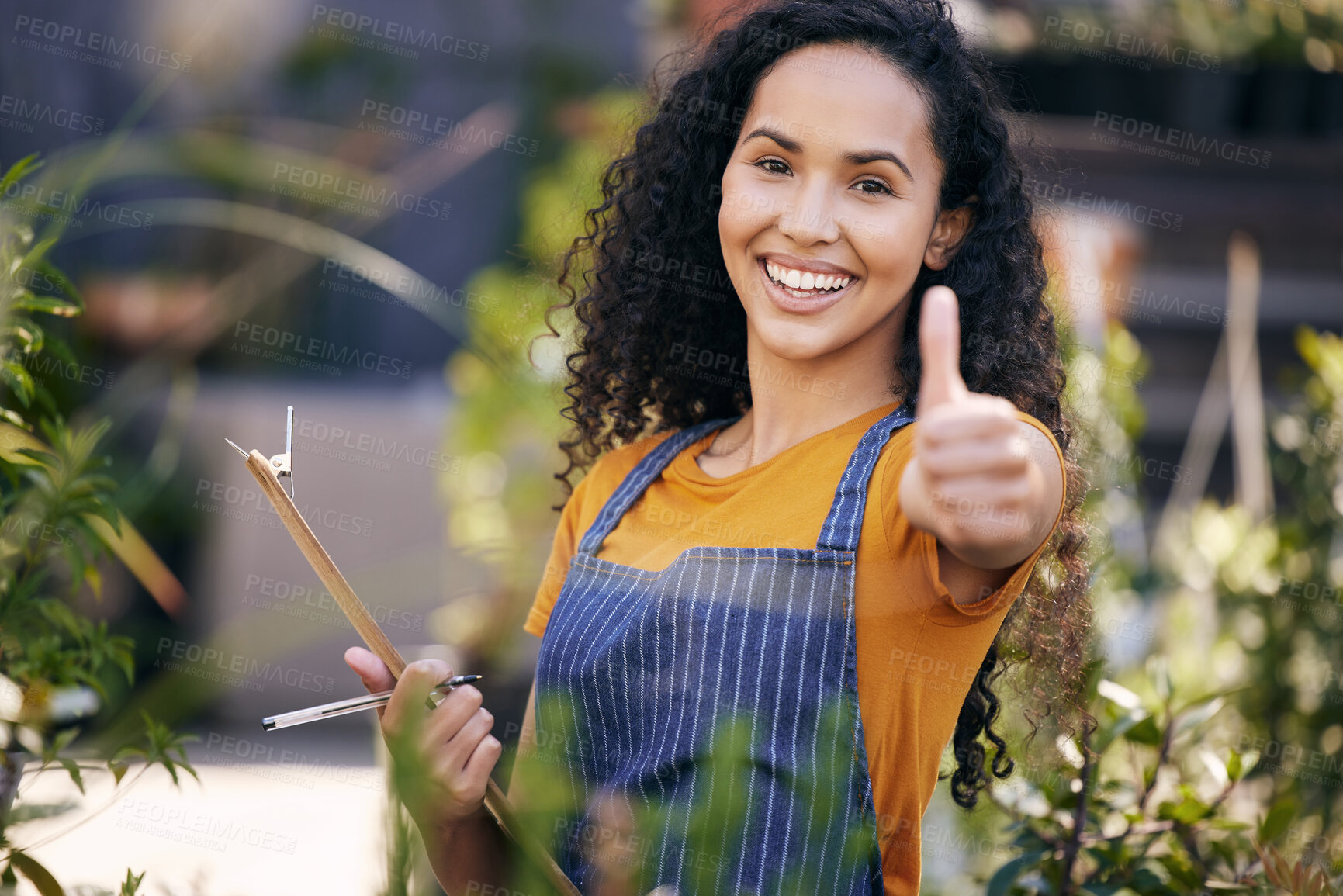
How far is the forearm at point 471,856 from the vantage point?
3.75 ft

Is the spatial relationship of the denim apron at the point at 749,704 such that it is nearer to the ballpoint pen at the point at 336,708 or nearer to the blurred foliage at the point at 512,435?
the ballpoint pen at the point at 336,708

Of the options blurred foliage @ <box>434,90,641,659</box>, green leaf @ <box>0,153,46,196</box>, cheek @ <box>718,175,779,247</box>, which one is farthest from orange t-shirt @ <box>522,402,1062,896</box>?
blurred foliage @ <box>434,90,641,659</box>

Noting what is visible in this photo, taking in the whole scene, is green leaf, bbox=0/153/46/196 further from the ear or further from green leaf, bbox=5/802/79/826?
the ear

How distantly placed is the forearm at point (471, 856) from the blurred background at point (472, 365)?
48 centimetres

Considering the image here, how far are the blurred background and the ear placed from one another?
0.56 meters

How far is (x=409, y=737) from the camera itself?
0.54 m

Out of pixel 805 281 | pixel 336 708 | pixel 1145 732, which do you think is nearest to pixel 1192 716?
pixel 1145 732

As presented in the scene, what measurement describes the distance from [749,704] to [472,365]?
2.38 metres

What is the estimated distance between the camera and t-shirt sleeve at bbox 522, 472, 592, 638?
139 cm

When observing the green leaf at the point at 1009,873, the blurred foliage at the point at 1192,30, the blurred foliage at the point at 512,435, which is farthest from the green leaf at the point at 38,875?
the blurred foliage at the point at 1192,30

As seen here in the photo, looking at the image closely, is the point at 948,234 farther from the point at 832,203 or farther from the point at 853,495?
the point at 853,495

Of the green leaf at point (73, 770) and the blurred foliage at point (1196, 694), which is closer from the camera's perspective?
the green leaf at point (73, 770)

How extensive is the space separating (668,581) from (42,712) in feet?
2.11

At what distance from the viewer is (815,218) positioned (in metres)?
1.11
